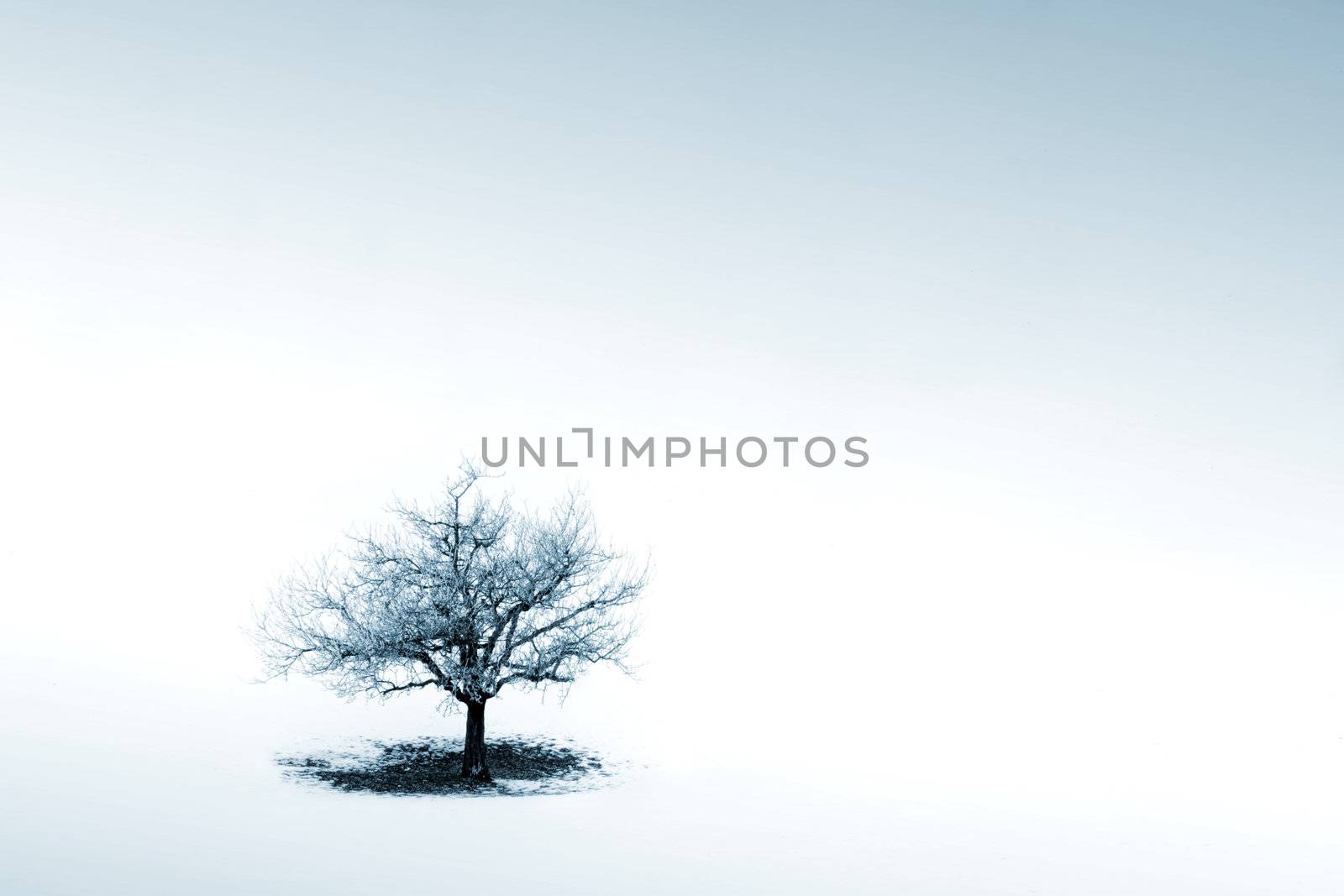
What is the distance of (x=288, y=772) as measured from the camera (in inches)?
557

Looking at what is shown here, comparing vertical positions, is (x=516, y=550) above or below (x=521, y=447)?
below

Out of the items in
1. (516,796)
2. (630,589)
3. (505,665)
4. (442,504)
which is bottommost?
(516,796)

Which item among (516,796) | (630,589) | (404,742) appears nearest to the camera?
(516,796)

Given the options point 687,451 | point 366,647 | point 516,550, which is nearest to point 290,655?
point 366,647

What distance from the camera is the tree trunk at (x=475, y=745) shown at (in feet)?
48.1

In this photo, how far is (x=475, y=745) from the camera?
48.5 ft

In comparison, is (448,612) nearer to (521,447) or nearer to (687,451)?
(521,447)

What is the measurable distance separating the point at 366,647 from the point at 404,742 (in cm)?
285

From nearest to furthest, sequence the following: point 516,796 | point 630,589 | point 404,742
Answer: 1. point 516,796
2. point 630,589
3. point 404,742

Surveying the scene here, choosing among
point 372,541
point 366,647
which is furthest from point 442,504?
point 366,647

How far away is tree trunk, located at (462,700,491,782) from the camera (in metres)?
14.6

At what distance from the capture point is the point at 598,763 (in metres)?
15.0

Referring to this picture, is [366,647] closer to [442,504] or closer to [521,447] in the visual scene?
[442,504]

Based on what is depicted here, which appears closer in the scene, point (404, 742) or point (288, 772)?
point (288, 772)
